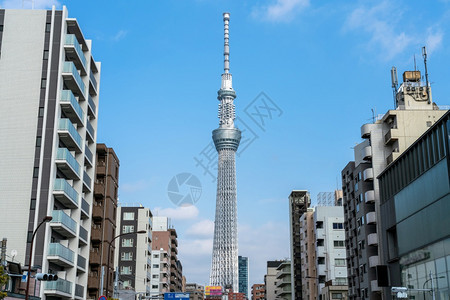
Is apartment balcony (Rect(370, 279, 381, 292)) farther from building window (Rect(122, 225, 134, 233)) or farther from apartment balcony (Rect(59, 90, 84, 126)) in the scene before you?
building window (Rect(122, 225, 134, 233))

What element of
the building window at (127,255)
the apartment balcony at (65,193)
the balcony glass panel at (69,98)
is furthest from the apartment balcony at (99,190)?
the building window at (127,255)

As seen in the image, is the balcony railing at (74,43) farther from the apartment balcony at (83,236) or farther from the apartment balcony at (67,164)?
the apartment balcony at (83,236)

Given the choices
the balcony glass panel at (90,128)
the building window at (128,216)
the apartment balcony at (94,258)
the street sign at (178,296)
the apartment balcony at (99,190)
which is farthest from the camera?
the building window at (128,216)

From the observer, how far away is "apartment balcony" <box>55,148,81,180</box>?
5666cm

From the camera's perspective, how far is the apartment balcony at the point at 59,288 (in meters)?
54.9

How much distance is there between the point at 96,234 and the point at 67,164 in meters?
17.7

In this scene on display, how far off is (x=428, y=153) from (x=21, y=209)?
36304 millimetres

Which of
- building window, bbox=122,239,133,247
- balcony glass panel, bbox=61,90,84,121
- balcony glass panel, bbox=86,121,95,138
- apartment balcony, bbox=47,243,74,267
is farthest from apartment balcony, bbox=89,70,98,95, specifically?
building window, bbox=122,239,133,247

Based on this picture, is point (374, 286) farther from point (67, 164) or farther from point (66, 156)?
point (66, 156)

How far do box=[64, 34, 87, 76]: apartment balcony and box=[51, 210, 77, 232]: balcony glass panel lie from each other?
653 inches

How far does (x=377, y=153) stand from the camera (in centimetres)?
7300

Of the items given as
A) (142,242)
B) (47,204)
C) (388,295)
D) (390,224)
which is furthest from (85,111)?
(142,242)

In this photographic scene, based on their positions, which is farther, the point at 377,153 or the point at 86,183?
the point at 377,153

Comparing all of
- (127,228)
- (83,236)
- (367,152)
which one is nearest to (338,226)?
(367,152)
